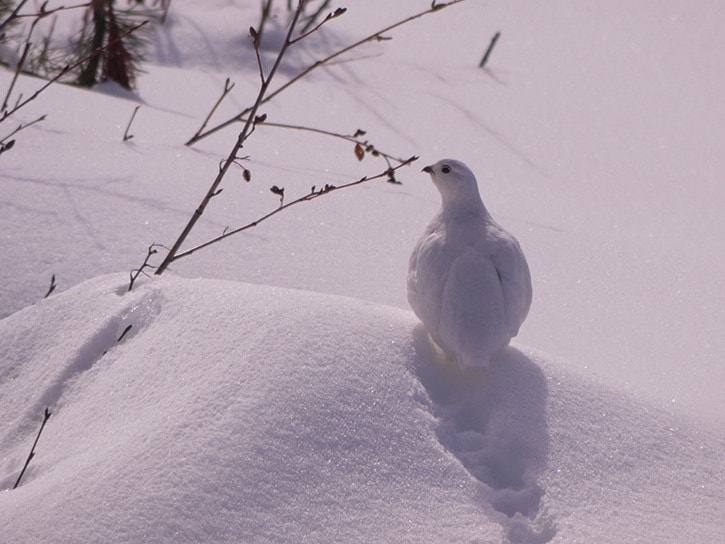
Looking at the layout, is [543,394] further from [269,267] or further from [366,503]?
[269,267]

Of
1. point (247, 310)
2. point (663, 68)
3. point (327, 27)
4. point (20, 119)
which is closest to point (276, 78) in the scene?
point (327, 27)

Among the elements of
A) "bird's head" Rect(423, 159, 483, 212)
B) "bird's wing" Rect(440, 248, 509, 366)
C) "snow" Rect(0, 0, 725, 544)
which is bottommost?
"snow" Rect(0, 0, 725, 544)

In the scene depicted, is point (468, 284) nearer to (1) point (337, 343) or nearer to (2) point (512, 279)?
(2) point (512, 279)

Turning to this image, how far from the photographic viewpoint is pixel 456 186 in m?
2.23

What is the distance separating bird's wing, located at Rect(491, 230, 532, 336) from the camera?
1979 millimetres

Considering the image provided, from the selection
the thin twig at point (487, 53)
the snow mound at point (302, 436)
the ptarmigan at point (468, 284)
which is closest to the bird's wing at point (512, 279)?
the ptarmigan at point (468, 284)

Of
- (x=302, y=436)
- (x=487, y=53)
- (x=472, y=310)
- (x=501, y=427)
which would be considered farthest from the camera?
(x=487, y=53)

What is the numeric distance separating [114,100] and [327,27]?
2.89 meters

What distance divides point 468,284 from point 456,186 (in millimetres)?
371

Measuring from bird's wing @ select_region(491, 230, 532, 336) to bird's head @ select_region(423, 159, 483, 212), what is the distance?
0.14 metres

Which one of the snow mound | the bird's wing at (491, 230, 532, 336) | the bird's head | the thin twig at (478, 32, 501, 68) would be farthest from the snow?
the thin twig at (478, 32, 501, 68)

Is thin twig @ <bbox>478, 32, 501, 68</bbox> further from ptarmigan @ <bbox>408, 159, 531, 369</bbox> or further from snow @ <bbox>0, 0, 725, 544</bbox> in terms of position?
ptarmigan @ <bbox>408, 159, 531, 369</bbox>

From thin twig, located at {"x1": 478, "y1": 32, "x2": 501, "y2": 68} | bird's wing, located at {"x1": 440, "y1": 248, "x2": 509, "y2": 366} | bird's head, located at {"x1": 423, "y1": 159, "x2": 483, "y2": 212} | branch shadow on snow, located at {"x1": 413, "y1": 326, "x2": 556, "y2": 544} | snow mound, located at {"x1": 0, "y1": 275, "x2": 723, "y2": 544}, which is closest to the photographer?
snow mound, located at {"x1": 0, "y1": 275, "x2": 723, "y2": 544}

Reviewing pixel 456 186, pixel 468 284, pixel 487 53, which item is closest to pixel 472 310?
pixel 468 284
